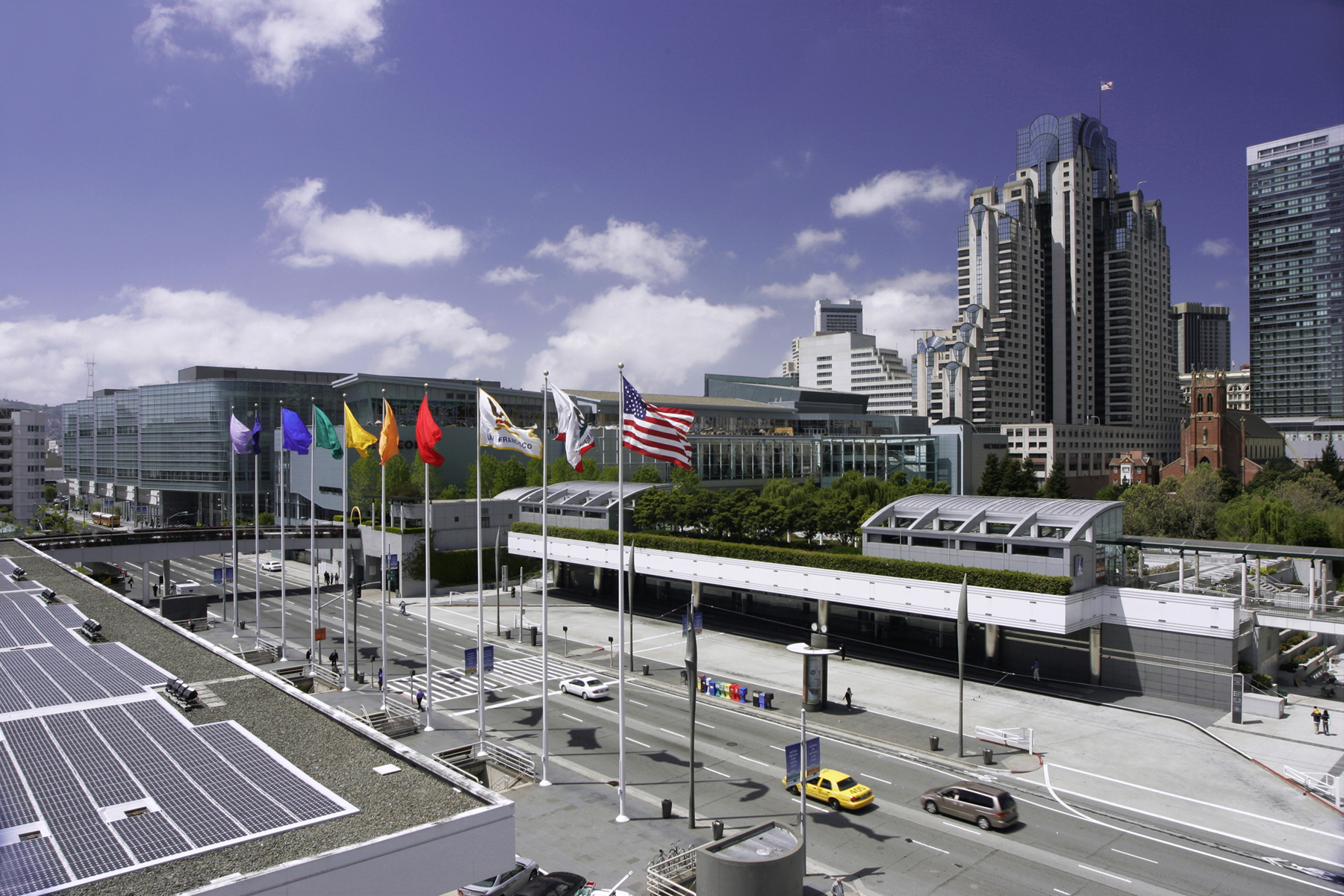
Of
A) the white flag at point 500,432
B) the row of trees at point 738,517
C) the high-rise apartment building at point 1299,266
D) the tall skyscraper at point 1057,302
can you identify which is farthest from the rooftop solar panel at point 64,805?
the high-rise apartment building at point 1299,266

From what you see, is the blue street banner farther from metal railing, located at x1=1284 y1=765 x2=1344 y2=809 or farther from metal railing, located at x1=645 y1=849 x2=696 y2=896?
metal railing, located at x1=1284 y1=765 x2=1344 y2=809

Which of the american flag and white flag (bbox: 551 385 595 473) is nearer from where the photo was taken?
the american flag

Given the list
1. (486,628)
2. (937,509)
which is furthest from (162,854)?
(486,628)

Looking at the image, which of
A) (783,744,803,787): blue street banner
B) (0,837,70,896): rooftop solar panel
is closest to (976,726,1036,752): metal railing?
(783,744,803,787): blue street banner

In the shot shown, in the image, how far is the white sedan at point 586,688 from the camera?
136ft

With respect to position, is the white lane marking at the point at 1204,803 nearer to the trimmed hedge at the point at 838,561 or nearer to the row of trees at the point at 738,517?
the trimmed hedge at the point at 838,561

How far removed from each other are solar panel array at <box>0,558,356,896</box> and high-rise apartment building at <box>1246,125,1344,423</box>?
599ft

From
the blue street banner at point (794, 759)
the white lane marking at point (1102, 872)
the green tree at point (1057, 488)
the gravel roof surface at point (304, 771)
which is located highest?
the green tree at point (1057, 488)

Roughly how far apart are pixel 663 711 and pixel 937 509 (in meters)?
20.3

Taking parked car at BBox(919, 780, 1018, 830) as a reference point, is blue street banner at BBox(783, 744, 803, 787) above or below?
above

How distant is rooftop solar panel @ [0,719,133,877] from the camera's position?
15.5 meters

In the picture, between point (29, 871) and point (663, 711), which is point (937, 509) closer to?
point (663, 711)

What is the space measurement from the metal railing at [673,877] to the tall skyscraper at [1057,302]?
145090 mm

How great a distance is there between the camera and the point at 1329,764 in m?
33.4
